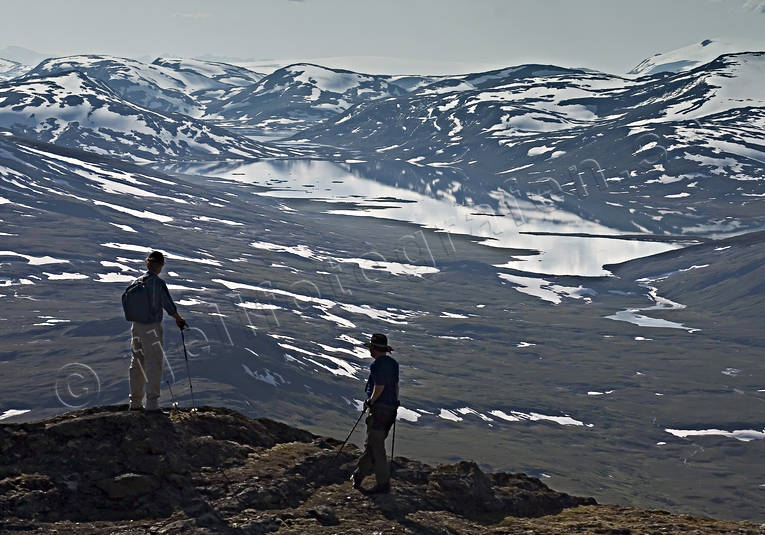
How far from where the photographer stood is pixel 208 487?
21312 millimetres

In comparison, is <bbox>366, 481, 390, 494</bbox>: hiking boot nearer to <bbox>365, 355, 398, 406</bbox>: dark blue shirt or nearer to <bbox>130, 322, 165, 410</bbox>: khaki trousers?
<bbox>365, 355, 398, 406</bbox>: dark blue shirt

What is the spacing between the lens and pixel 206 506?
20406 mm

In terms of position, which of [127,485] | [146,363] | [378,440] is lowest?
[127,485]

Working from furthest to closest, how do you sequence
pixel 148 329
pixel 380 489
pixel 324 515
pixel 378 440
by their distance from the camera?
pixel 148 329, pixel 378 440, pixel 380 489, pixel 324 515

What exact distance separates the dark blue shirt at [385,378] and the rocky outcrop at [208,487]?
2249 millimetres

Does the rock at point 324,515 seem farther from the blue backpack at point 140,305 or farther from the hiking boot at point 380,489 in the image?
the blue backpack at point 140,305

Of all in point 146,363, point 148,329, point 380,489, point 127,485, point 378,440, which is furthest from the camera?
point 148,329

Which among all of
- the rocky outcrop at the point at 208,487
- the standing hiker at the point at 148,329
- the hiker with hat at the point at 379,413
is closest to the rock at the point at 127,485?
the rocky outcrop at the point at 208,487

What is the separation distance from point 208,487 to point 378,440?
4.04 m

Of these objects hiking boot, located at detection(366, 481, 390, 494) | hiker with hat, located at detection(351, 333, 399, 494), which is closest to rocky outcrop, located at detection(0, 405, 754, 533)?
hiking boot, located at detection(366, 481, 390, 494)

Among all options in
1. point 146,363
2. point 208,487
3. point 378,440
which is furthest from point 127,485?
point 378,440

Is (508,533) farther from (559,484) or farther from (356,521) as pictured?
(559,484)

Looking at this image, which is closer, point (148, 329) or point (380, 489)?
point (380, 489)

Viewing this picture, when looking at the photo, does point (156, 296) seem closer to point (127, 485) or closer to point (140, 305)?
point (140, 305)
